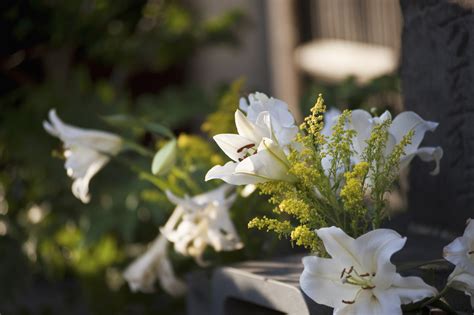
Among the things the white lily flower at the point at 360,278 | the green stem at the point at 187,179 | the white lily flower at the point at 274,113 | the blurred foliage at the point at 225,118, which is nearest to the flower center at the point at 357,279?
the white lily flower at the point at 360,278

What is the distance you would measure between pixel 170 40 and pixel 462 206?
5.33 feet

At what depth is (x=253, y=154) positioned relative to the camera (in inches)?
40.1

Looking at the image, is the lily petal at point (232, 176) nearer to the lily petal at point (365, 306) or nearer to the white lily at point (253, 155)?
the white lily at point (253, 155)

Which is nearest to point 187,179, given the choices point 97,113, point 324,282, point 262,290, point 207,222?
point 207,222

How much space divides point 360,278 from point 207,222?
523mm

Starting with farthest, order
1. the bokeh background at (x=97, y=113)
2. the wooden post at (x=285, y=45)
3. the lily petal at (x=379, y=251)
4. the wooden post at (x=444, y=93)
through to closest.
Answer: the wooden post at (x=285, y=45) < the bokeh background at (x=97, y=113) < the wooden post at (x=444, y=93) < the lily petal at (x=379, y=251)

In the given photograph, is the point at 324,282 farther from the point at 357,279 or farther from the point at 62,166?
the point at 62,166

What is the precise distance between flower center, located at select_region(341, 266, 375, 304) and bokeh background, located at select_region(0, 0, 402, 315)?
0.68m

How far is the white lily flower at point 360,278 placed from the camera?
92cm

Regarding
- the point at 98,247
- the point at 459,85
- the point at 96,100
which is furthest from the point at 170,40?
the point at 459,85

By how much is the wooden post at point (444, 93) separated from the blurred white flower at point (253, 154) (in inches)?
17.6

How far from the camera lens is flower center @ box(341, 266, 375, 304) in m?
0.92

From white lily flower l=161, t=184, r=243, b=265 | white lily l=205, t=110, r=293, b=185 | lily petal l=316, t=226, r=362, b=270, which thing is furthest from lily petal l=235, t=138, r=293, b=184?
white lily flower l=161, t=184, r=243, b=265

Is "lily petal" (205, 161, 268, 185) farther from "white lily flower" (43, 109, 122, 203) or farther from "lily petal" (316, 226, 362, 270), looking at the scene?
"white lily flower" (43, 109, 122, 203)
